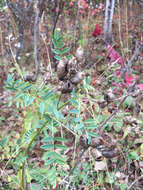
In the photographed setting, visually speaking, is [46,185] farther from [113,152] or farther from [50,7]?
[50,7]

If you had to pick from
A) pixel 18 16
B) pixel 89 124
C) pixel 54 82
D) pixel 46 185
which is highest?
pixel 18 16

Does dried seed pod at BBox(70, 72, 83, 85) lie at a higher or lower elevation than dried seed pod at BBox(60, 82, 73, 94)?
higher

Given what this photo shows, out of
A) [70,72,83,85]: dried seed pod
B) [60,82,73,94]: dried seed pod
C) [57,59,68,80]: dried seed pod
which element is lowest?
[60,82,73,94]: dried seed pod

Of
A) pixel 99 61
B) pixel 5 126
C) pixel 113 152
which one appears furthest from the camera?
pixel 99 61

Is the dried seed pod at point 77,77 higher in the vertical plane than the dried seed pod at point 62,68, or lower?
lower

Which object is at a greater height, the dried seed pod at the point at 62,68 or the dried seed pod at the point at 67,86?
the dried seed pod at the point at 62,68

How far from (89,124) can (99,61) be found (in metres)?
1.32

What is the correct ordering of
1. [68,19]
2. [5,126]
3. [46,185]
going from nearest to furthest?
[46,185] < [5,126] < [68,19]

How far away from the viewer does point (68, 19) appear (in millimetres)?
2596

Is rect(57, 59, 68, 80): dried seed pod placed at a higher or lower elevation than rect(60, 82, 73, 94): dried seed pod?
higher

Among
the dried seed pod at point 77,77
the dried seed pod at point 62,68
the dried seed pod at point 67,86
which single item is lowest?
the dried seed pod at point 67,86

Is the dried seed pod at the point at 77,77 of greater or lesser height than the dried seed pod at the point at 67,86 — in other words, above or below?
above

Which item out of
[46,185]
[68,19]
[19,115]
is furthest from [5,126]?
[68,19]

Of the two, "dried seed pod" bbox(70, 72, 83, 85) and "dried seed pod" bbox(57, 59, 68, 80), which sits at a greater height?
"dried seed pod" bbox(57, 59, 68, 80)
